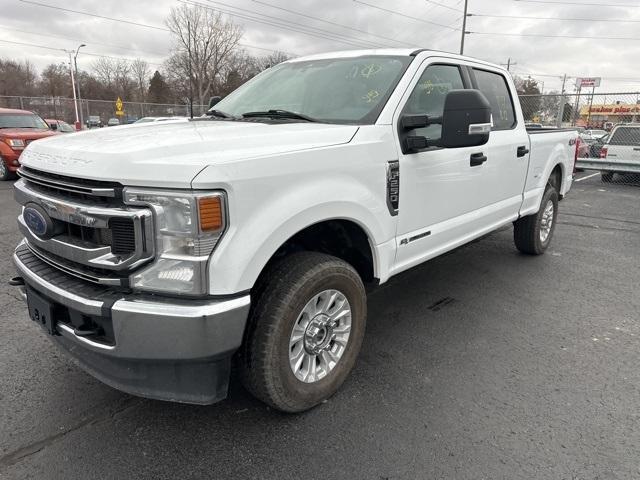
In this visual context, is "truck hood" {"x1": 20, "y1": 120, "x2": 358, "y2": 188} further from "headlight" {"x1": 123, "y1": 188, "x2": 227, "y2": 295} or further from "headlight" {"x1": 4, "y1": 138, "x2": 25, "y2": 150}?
"headlight" {"x1": 4, "y1": 138, "x2": 25, "y2": 150}

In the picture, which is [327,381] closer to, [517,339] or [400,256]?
[400,256]

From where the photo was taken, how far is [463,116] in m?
2.77

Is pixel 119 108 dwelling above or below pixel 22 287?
above

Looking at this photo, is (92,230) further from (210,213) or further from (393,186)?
(393,186)

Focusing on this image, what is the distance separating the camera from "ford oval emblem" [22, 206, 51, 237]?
89.9 inches

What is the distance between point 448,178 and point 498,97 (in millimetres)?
1579

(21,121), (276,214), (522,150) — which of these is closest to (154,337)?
(276,214)

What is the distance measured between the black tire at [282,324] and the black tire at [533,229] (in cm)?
358

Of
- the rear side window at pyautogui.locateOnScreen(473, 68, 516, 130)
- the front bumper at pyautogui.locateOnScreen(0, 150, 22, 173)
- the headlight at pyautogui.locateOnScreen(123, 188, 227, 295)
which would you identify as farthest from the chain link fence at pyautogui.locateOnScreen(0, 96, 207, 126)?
the headlight at pyautogui.locateOnScreen(123, 188, 227, 295)

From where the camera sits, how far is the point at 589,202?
10141mm

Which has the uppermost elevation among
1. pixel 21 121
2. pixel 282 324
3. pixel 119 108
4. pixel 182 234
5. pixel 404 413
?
pixel 119 108

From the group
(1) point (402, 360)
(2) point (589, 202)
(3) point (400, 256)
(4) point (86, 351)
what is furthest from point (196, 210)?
(2) point (589, 202)

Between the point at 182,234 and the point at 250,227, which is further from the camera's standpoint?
the point at 250,227

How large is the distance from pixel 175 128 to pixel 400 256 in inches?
62.1
